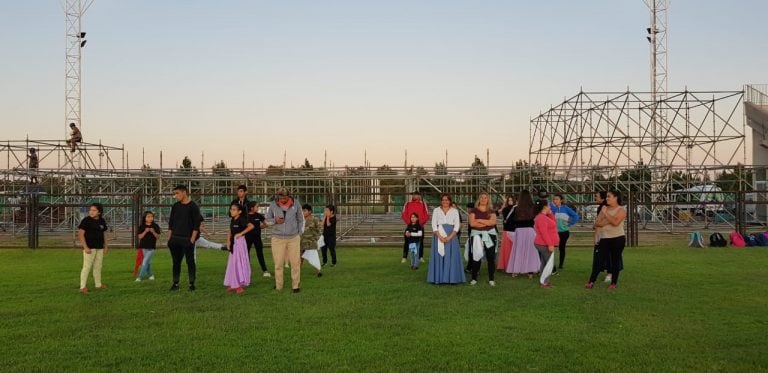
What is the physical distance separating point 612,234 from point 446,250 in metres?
2.64

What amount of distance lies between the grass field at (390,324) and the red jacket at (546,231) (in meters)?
0.74

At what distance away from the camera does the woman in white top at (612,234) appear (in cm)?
986

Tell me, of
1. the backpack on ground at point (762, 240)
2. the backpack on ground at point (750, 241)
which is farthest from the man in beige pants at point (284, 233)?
the backpack on ground at point (762, 240)

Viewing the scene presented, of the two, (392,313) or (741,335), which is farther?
(392,313)

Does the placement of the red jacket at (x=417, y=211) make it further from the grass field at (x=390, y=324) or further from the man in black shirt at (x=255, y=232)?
the man in black shirt at (x=255, y=232)

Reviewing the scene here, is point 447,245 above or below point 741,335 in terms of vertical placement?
above

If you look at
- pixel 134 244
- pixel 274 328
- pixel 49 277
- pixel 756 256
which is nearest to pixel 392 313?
pixel 274 328

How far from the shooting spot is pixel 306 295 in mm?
9641

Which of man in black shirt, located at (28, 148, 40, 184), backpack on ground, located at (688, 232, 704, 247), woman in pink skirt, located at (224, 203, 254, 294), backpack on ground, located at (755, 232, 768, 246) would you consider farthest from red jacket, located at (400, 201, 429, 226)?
man in black shirt, located at (28, 148, 40, 184)

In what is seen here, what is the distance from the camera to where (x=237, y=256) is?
1021 cm

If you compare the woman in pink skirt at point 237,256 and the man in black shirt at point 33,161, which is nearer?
the woman in pink skirt at point 237,256

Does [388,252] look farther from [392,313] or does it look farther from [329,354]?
[329,354]

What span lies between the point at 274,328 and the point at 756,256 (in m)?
12.4

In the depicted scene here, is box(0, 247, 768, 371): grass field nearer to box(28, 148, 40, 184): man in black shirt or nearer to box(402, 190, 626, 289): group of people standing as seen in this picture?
box(402, 190, 626, 289): group of people standing
